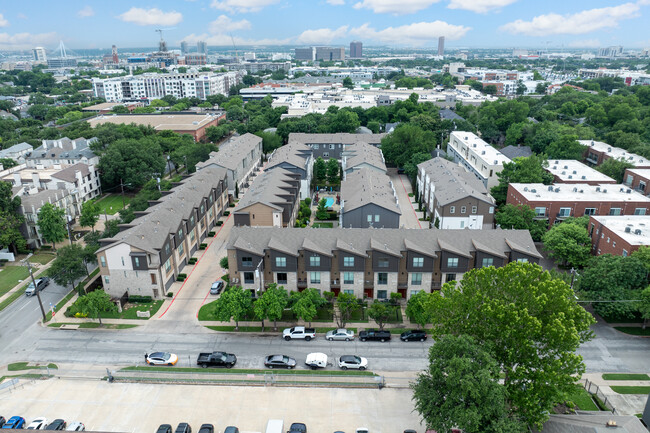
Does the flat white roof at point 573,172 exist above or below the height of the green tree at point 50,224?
above

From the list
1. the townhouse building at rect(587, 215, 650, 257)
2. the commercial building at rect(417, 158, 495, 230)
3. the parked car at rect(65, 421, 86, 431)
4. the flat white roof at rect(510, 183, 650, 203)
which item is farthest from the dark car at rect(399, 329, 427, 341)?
the flat white roof at rect(510, 183, 650, 203)

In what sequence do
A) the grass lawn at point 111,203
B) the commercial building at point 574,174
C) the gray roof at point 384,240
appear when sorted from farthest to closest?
the grass lawn at point 111,203, the commercial building at point 574,174, the gray roof at point 384,240

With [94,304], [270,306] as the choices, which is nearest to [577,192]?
[270,306]

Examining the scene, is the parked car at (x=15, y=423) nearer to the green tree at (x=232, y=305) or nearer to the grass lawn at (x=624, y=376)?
the green tree at (x=232, y=305)

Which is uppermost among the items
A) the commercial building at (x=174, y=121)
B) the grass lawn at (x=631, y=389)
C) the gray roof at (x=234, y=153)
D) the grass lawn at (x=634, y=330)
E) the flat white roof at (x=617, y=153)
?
the commercial building at (x=174, y=121)

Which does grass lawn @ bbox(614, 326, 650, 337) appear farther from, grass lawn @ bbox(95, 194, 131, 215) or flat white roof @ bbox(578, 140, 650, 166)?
grass lawn @ bbox(95, 194, 131, 215)

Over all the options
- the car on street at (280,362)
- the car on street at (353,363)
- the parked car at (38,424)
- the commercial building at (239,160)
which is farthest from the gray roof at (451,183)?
the parked car at (38,424)
